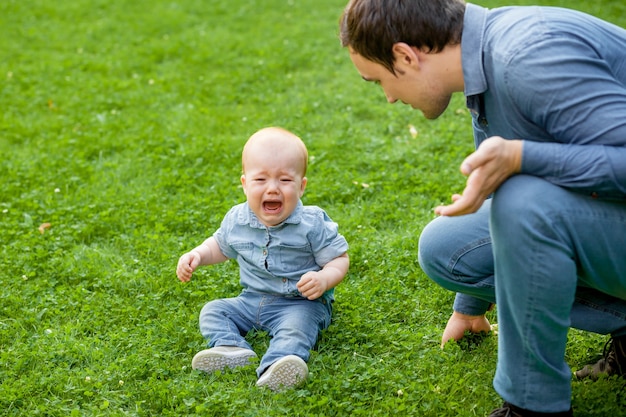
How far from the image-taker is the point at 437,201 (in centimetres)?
422

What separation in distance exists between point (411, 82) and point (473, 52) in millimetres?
233

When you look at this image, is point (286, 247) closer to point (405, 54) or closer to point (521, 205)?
point (405, 54)

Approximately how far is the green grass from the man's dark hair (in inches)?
46.7

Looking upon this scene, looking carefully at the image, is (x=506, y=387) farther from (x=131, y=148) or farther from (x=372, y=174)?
(x=131, y=148)

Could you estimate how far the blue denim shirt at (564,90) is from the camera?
216cm

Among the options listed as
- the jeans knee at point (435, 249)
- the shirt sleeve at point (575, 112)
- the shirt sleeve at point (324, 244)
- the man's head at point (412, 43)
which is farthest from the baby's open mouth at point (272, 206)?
the shirt sleeve at point (575, 112)

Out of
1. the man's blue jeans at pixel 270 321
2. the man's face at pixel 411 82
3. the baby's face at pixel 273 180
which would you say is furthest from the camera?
the baby's face at pixel 273 180

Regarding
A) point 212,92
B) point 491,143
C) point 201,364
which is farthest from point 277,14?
point 491,143

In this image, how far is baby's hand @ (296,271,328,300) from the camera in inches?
118

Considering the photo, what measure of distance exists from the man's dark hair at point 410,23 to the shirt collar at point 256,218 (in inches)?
35.7

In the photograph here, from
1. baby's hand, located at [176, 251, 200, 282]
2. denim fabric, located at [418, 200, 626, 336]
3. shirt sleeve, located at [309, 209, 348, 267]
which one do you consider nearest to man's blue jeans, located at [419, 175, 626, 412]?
denim fabric, located at [418, 200, 626, 336]

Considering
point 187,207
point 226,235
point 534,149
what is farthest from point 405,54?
point 187,207

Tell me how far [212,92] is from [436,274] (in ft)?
12.0

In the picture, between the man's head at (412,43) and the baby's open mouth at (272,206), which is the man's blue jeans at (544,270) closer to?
the man's head at (412,43)
